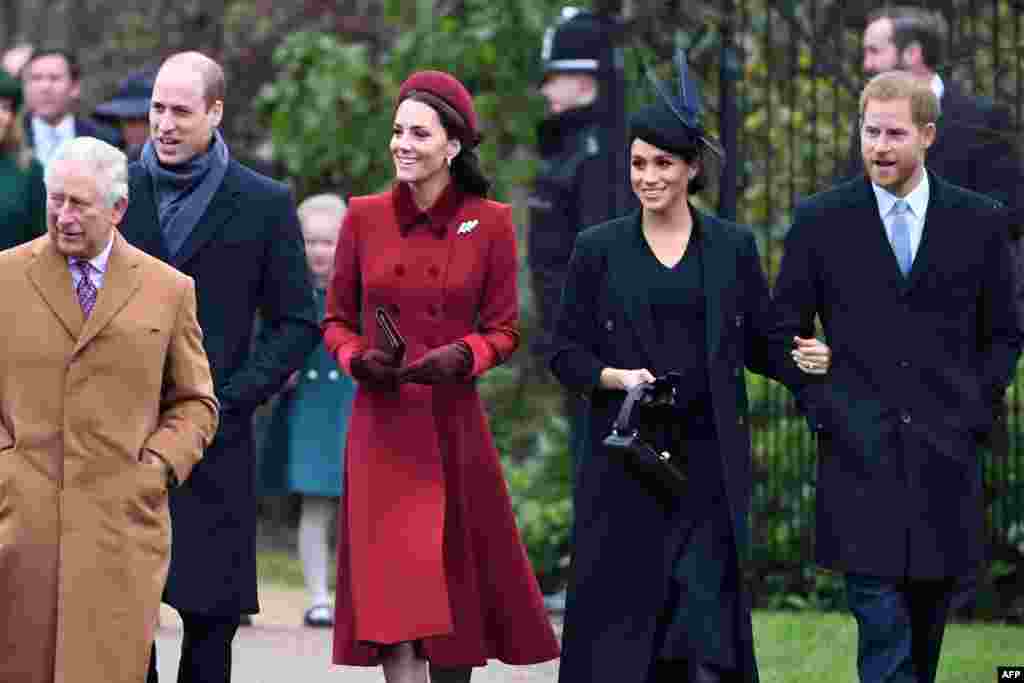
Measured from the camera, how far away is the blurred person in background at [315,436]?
10406 mm

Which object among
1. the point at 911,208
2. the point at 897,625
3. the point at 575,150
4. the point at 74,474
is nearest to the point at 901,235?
the point at 911,208

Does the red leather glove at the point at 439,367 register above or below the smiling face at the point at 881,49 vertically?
below

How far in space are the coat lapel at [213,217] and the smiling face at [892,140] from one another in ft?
6.36

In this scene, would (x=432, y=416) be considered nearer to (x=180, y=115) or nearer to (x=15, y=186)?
(x=180, y=115)

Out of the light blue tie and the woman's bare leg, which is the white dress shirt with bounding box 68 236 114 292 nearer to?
the woman's bare leg

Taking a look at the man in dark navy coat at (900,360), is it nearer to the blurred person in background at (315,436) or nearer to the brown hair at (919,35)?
the brown hair at (919,35)

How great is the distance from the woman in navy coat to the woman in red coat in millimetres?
305

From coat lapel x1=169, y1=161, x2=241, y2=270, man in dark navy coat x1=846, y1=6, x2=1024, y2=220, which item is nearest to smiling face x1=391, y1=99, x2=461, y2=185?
coat lapel x1=169, y1=161, x2=241, y2=270

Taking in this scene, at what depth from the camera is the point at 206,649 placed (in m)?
7.41

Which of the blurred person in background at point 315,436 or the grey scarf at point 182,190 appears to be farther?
the blurred person in background at point 315,436

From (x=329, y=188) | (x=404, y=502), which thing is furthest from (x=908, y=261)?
(x=329, y=188)

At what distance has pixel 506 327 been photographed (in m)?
7.76

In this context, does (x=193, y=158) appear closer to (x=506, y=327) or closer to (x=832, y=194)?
(x=506, y=327)

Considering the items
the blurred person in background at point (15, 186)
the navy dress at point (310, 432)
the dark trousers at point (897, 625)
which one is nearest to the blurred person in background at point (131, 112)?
the navy dress at point (310, 432)
